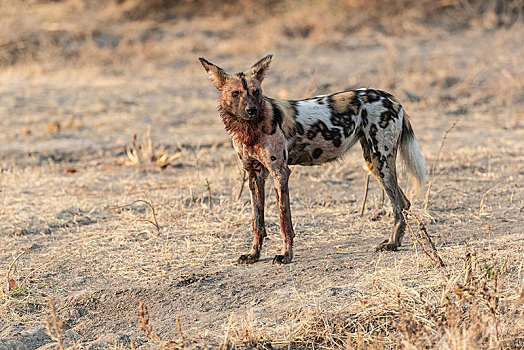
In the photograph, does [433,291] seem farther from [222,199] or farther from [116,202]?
[116,202]

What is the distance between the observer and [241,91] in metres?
4.50

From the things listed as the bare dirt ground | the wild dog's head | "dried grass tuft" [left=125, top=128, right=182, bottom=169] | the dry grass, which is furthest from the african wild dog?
"dried grass tuft" [left=125, top=128, right=182, bottom=169]

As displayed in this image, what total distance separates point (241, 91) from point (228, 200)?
221cm

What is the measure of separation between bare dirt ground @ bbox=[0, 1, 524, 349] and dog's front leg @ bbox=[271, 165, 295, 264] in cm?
9

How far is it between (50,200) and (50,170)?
4.96 ft

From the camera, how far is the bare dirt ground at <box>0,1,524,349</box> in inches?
163

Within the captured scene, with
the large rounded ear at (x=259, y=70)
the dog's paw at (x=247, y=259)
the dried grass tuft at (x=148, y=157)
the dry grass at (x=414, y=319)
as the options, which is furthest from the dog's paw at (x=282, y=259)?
the dried grass tuft at (x=148, y=157)

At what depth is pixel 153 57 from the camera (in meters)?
14.3

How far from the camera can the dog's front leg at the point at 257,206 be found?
4.91 m

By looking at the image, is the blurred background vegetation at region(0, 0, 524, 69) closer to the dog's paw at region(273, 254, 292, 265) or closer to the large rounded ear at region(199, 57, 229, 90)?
the large rounded ear at region(199, 57, 229, 90)

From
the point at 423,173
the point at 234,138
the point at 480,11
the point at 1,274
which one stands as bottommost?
the point at 1,274

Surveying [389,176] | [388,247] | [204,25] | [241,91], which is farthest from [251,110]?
[204,25]

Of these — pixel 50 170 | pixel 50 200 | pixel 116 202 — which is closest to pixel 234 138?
pixel 116 202

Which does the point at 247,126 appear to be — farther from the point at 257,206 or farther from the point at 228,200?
the point at 228,200
